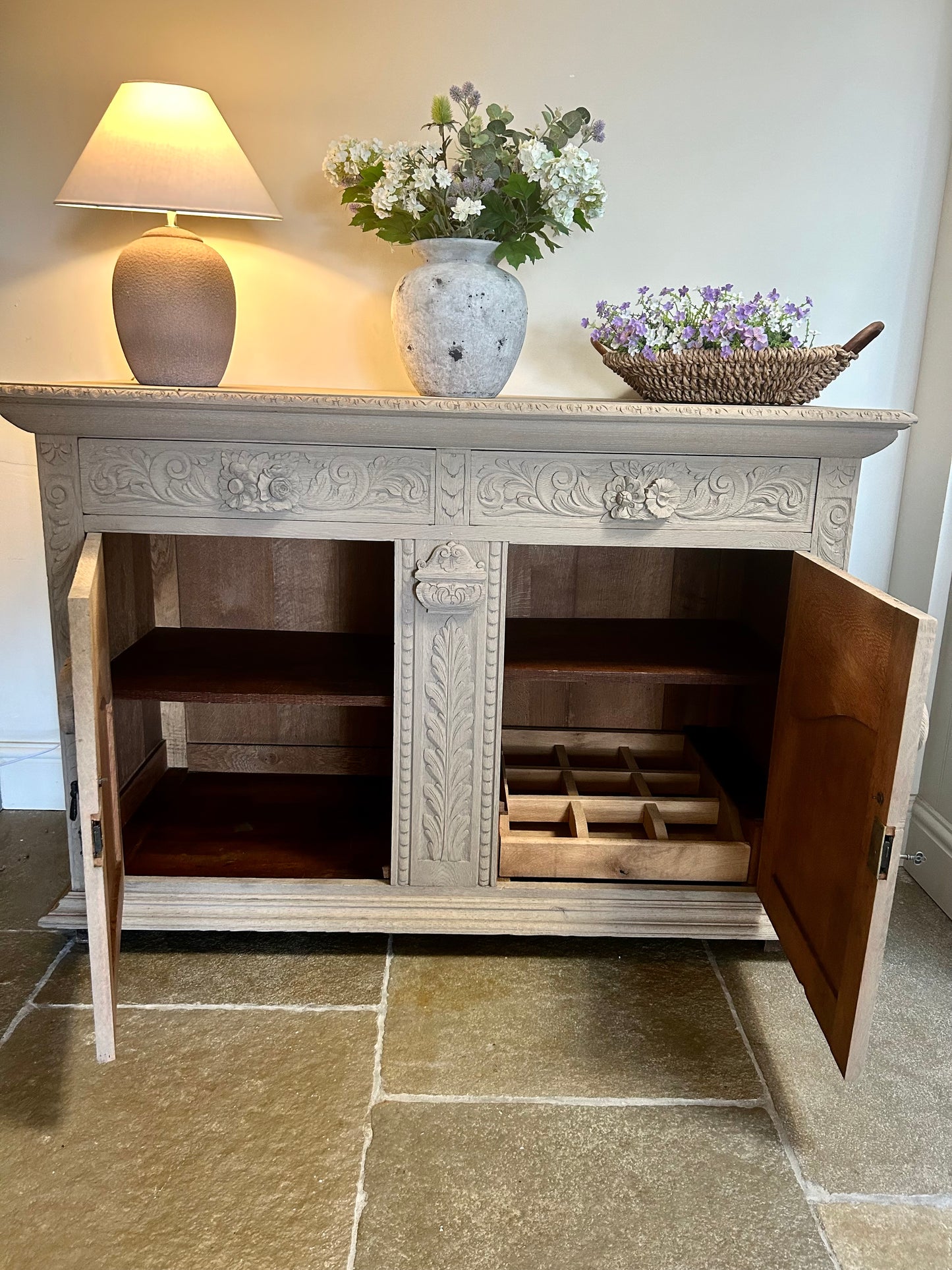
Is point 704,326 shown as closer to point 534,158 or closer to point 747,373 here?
point 747,373

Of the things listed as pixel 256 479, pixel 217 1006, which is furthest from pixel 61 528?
pixel 217 1006

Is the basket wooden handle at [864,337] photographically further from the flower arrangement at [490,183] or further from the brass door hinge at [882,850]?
the brass door hinge at [882,850]

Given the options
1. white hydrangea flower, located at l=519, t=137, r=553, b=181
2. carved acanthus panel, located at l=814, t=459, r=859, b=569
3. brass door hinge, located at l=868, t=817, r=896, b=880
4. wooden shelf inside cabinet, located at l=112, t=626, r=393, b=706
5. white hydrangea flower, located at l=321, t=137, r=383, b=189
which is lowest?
brass door hinge, located at l=868, t=817, r=896, b=880

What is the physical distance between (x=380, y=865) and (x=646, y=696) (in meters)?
0.83

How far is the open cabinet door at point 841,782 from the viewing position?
47.7 inches

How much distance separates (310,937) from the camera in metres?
1.86

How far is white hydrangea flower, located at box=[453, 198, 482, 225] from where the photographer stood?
4.98ft

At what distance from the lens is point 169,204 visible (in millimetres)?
1703

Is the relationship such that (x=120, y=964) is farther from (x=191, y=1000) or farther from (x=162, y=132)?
(x=162, y=132)

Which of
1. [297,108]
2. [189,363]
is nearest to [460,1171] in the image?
[189,363]

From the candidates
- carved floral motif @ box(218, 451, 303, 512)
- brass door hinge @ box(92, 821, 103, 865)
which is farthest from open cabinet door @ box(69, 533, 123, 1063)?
carved floral motif @ box(218, 451, 303, 512)

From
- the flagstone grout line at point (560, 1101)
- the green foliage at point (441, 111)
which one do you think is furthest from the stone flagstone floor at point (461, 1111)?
the green foliage at point (441, 111)

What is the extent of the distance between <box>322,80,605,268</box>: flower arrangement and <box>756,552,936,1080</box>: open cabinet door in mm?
764

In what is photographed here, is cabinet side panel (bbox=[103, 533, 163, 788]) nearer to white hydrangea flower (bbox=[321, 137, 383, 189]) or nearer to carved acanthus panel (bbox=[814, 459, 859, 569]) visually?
white hydrangea flower (bbox=[321, 137, 383, 189])
